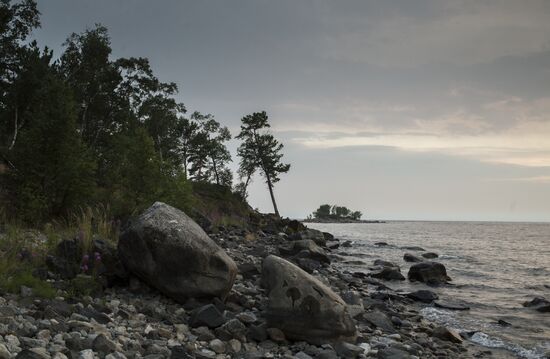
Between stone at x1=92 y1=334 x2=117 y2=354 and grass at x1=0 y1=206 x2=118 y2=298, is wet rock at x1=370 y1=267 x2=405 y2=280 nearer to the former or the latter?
grass at x1=0 y1=206 x2=118 y2=298

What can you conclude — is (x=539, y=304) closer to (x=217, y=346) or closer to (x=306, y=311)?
(x=306, y=311)

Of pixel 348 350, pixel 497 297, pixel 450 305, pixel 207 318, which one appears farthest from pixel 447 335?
pixel 497 297

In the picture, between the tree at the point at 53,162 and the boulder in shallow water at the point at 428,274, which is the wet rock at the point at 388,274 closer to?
the boulder in shallow water at the point at 428,274

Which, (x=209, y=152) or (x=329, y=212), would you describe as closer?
(x=209, y=152)

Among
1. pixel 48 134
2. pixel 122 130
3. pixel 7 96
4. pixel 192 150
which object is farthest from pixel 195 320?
pixel 192 150

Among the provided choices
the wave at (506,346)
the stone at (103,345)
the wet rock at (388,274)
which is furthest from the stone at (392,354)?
the wet rock at (388,274)

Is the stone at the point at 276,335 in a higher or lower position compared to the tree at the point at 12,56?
lower

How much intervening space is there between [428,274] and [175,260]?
48.7 feet

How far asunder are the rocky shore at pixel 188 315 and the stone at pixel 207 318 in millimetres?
19

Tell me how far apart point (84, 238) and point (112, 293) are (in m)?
1.65

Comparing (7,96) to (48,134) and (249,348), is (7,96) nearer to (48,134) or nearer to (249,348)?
(48,134)

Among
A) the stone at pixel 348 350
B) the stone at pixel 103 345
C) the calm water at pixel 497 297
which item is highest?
the stone at pixel 103 345

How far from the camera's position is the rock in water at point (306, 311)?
771 cm

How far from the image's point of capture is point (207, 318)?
7512 mm
